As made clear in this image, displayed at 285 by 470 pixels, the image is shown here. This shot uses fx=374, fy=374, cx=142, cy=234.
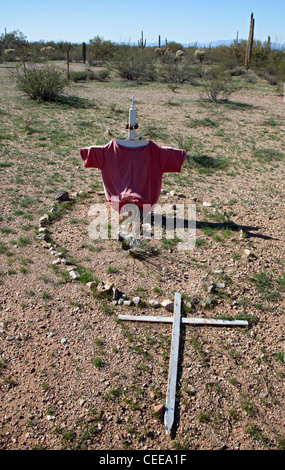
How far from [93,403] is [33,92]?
1228cm

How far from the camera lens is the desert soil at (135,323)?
2811 millimetres

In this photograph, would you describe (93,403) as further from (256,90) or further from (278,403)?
(256,90)

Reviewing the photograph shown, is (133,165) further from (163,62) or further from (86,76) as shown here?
(163,62)

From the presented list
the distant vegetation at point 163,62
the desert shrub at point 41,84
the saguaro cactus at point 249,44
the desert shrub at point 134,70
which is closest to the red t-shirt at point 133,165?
the desert shrub at point 41,84

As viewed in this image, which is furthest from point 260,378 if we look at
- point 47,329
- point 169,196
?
point 169,196

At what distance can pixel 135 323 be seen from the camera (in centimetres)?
373

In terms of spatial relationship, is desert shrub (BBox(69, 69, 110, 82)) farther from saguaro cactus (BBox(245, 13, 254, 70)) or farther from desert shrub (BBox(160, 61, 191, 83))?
saguaro cactus (BBox(245, 13, 254, 70))

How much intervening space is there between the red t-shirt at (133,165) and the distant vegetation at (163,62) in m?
9.43

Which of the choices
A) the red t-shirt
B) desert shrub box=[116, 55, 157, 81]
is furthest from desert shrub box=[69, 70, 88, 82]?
the red t-shirt

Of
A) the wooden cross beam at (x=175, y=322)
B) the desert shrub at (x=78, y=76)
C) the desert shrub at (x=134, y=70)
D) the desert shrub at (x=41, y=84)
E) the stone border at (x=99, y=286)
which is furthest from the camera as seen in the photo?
the desert shrub at (x=134, y=70)

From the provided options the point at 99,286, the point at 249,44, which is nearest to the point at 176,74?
the point at 249,44

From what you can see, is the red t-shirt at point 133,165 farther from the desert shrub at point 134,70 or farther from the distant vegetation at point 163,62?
the desert shrub at point 134,70

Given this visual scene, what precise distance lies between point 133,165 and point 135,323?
240 cm

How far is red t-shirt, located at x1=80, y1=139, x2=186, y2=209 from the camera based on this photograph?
205 inches
